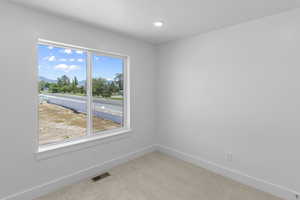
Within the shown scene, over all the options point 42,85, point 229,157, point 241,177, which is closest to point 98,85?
point 42,85

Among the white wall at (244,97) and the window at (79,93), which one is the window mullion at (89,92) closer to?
the window at (79,93)

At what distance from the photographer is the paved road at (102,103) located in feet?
7.86

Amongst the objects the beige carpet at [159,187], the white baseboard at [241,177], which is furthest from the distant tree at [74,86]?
the white baseboard at [241,177]

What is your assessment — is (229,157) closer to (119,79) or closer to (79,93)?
(119,79)

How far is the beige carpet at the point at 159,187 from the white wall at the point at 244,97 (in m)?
0.33

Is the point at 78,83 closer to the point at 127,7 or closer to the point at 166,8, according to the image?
the point at 127,7

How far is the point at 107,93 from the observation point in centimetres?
293

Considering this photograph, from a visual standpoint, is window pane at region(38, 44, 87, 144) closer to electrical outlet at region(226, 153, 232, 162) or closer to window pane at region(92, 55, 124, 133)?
window pane at region(92, 55, 124, 133)

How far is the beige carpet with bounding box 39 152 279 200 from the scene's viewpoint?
2051 millimetres

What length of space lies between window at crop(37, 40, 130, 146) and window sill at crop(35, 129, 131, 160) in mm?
75

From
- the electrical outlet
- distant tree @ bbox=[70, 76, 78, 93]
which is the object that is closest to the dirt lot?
distant tree @ bbox=[70, 76, 78, 93]

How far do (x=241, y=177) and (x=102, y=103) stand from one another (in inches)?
101

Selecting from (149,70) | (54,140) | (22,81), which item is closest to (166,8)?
(149,70)

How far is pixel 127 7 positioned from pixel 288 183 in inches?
120
